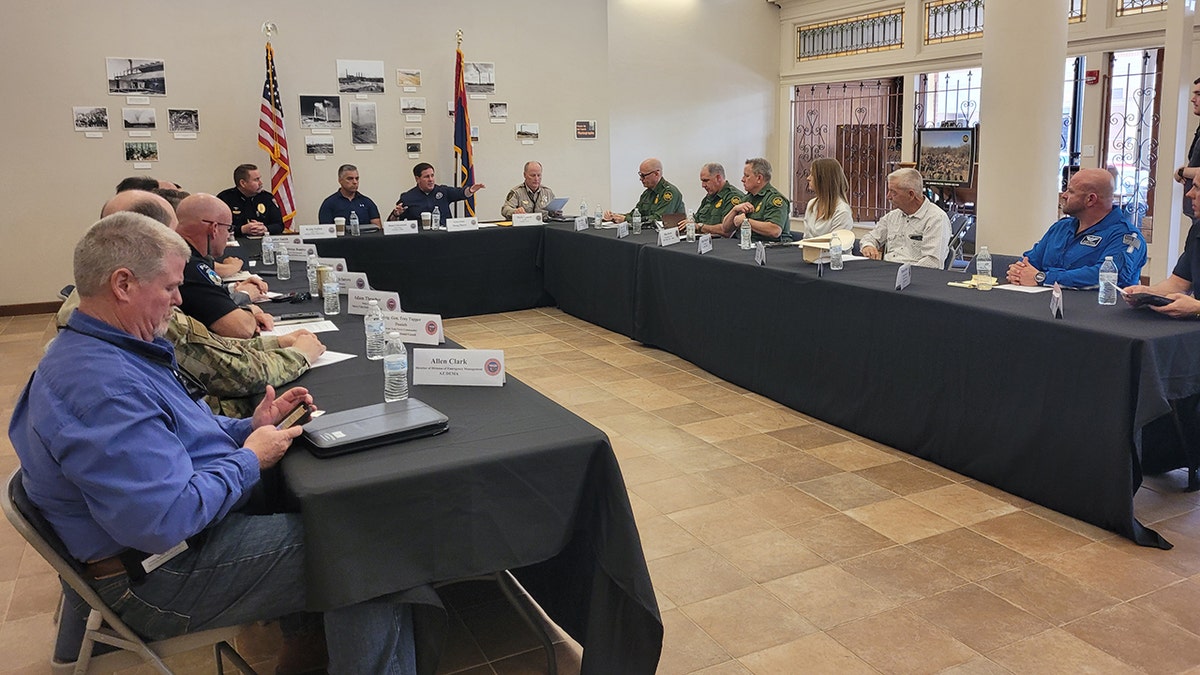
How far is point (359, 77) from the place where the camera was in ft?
27.7

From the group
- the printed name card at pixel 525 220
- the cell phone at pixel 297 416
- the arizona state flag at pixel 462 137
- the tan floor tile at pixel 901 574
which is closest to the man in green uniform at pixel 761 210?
the printed name card at pixel 525 220

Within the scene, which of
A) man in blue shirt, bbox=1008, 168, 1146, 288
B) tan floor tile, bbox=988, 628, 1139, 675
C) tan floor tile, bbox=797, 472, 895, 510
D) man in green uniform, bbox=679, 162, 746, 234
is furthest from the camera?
man in green uniform, bbox=679, 162, 746, 234

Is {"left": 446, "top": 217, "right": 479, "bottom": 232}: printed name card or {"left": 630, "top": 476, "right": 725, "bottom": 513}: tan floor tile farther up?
{"left": 446, "top": 217, "right": 479, "bottom": 232}: printed name card

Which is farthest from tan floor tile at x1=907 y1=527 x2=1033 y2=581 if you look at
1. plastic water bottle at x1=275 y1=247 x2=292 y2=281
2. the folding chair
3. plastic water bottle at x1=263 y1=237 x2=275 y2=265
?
plastic water bottle at x1=263 y1=237 x2=275 y2=265

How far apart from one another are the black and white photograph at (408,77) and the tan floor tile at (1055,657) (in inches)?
301

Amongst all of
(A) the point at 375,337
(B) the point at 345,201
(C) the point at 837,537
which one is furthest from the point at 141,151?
(C) the point at 837,537

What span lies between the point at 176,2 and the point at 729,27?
233 inches

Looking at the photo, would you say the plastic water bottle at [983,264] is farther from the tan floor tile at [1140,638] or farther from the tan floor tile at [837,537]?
the tan floor tile at [1140,638]

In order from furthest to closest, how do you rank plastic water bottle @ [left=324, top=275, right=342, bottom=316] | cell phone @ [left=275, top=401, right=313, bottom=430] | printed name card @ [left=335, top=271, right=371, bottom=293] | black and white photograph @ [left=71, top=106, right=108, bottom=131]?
black and white photograph @ [left=71, top=106, right=108, bottom=131] → printed name card @ [left=335, top=271, right=371, bottom=293] → plastic water bottle @ [left=324, top=275, right=342, bottom=316] → cell phone @ [left=275, top=401, right=313, bottom=430]

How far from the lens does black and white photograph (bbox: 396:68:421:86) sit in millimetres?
8609

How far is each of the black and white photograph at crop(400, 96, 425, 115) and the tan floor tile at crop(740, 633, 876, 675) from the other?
7341 millimetres

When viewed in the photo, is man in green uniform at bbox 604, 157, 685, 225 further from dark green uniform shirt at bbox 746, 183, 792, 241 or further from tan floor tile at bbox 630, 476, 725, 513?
tan floor tile at bbox 630, 476, 725, 513

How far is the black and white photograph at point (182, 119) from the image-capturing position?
25.5 ft

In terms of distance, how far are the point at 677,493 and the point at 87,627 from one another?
85.8 inches
